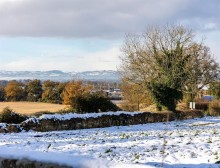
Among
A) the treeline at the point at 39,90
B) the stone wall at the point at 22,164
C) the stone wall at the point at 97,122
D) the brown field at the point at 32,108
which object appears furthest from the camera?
the treeline at the point at 39,90

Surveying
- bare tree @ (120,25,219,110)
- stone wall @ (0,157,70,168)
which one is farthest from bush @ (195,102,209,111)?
stone wall @ (0,157,70,168)

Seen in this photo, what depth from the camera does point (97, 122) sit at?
25.1 meters

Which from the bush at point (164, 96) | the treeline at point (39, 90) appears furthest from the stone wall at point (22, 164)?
the treeline at point (39, 90)

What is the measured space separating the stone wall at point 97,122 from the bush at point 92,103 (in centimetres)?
386

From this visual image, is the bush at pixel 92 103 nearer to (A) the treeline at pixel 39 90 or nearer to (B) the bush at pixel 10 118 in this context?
(B) the bush at pixel 10 118

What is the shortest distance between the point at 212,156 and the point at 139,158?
1.79 metres

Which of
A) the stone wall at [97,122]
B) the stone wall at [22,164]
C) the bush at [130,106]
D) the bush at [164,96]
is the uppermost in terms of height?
the bush at [164,96]

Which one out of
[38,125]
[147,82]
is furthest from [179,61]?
[38,125]

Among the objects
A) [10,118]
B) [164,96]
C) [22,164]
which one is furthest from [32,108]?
[22,164]

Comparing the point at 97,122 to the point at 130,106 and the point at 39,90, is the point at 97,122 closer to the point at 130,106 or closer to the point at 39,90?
the point at 130,106

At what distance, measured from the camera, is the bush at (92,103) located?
96.6ft

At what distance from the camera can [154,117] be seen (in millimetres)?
28109

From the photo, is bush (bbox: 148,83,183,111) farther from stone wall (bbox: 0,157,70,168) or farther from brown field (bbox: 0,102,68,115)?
stone wall (bbox: 0,157,70,168)

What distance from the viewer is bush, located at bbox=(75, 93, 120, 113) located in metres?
29.5
